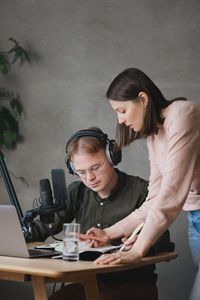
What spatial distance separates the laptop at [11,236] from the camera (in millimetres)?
1759

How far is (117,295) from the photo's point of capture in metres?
1.94

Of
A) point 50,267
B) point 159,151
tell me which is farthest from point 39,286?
point 159,151

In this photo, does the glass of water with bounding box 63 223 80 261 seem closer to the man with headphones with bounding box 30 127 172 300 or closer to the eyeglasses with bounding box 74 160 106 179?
the man with headphones with bounding box 30 127 172 300

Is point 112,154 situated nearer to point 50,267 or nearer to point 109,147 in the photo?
point 109,147

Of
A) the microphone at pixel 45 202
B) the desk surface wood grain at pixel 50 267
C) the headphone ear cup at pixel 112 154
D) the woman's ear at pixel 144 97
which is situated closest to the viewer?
the desk surface wood grain at pixel 50 267

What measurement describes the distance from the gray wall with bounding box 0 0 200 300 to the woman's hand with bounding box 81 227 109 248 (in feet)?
3.52

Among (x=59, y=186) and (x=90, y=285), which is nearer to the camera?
(x=90, y=285)

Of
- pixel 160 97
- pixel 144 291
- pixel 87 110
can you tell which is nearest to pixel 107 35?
pixel 87 110

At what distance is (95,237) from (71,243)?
1.15ft

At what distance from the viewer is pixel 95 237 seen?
199cm

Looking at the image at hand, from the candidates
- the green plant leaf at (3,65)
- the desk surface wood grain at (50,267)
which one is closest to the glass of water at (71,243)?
the desk surface wood grain at (50,267)

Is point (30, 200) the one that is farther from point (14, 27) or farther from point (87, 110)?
point (14, 27)

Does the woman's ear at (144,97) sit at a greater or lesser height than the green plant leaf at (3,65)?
greater

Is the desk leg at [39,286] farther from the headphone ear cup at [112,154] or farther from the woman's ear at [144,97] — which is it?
the headphone ear cup at [112,154]
